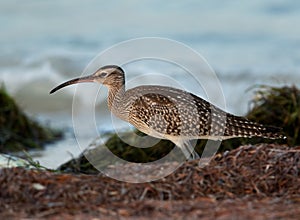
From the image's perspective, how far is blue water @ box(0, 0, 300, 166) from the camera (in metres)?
19.3

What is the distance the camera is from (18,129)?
14.3m

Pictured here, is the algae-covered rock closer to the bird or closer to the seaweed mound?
the seaweed mound

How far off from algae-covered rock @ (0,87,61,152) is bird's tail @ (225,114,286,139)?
14.5ft

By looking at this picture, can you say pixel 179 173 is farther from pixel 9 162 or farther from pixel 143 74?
pixel 143 74

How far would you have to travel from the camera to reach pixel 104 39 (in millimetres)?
24109

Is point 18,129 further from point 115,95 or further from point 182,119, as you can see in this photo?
point 182,119

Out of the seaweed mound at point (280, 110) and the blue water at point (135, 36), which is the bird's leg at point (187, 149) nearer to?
the seaweed mound at point (280, 110)

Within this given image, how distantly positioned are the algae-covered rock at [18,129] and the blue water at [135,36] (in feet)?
5.83

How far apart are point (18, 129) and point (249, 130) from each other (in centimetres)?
512

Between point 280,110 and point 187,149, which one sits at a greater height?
point 280,110

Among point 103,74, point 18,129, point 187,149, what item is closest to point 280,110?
point 187,149

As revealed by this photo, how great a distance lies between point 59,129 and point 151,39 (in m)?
8.05

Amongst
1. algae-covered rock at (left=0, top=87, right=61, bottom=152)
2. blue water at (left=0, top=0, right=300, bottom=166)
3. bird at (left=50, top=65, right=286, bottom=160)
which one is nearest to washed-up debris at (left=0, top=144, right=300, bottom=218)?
bird at (left=50, top=65, right=286, bottom=160)

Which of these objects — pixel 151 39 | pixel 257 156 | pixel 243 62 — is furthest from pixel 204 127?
pixel 151 39
